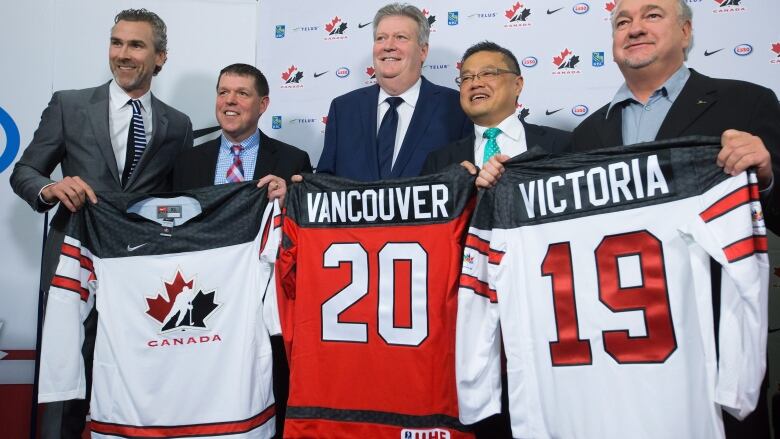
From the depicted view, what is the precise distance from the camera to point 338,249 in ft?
7.60

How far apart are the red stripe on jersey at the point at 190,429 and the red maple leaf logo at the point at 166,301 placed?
17.0 inches

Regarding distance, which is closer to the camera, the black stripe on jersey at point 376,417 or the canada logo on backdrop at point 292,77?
the black stripe on jersey at point 376,417

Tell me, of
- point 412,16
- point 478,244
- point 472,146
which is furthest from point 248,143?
point 478,244

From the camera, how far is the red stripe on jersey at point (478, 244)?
2072 mm

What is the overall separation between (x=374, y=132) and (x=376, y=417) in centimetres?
130

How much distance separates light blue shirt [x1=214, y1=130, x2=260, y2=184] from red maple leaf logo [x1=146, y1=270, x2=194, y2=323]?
595 mm

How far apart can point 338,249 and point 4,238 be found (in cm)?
260

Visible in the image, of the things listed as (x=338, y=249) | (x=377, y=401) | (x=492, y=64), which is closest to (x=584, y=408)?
(x=377, y=401)

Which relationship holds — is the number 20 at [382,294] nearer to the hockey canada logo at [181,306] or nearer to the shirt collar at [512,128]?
the hockey canada logo at [181,306]

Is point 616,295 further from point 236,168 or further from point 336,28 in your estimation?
point 336,28

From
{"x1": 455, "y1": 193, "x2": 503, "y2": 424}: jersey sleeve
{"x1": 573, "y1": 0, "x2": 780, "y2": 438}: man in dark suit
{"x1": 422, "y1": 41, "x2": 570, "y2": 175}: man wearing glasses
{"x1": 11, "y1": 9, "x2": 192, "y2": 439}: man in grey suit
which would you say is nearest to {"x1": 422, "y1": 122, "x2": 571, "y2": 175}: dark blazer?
{"x1": 422, "y1": 41, "x2": 570, "y2": 175}: man wearing glasses

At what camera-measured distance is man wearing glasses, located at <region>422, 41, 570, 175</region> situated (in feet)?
8.10

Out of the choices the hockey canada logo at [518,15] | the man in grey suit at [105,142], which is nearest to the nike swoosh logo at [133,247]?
the man in grey suit at [105,142]

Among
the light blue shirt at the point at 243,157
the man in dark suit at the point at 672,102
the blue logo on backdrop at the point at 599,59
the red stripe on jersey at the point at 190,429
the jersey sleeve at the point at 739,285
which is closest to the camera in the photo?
the jersey sleeve at the point at 739,285
